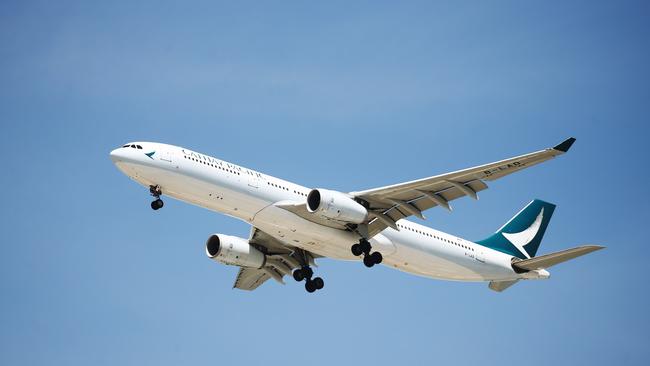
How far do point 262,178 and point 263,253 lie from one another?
6.95 m

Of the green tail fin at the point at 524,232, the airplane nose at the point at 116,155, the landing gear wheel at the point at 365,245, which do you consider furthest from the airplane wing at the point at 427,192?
the airplane nose at the point at 116,155

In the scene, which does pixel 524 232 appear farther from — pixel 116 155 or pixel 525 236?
pixel 116 155

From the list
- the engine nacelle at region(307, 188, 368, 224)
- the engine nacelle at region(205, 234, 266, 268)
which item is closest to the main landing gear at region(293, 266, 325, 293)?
the engine nacelle at region(205, 234, 266, 268)

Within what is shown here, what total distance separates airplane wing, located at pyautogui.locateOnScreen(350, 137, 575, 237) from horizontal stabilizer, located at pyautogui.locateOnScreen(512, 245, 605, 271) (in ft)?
17.6

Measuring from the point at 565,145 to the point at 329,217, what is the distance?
9.97 meters

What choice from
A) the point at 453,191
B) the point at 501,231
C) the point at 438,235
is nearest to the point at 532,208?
the point at 501,231

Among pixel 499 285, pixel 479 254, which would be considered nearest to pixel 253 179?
pixel 479 254

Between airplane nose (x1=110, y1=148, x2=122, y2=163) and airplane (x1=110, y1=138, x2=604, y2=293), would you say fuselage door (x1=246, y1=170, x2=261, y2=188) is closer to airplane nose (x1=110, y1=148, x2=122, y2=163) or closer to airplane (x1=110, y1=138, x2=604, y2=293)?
airplane (x1=110, y1=138, x2=604, y2=293)

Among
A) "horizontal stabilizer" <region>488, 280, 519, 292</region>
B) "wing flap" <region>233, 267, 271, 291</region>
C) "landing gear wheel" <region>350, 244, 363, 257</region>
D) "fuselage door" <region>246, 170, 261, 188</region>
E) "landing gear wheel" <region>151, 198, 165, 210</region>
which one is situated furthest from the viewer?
"wing flap" <region>233, 267, 271, 291</region>

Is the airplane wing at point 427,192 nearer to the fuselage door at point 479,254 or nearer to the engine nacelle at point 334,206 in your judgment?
the engine nacelle at point 334,206

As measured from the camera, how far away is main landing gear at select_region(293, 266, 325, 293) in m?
42.2

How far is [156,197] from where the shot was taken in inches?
1407

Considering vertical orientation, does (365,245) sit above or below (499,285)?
above

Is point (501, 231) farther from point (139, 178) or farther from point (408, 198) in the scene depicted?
point (139, 178)
